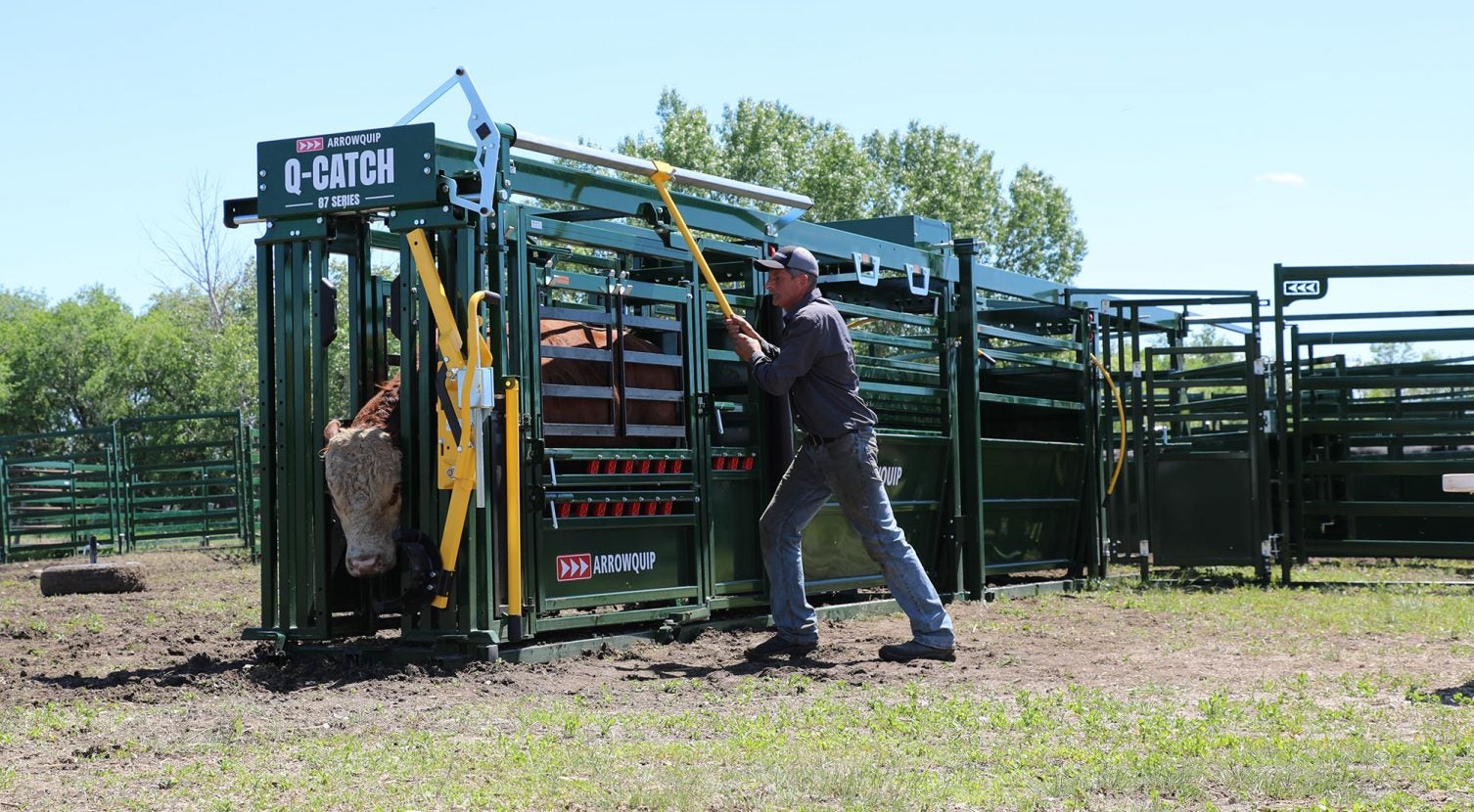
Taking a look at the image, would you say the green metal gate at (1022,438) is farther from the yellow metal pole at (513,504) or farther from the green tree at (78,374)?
the green tree at (78,374)

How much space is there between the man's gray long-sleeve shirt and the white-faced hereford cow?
3.28ft

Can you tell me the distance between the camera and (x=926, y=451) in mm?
11023

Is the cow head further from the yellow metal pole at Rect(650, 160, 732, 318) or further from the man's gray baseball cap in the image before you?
the man's gray baseball cap

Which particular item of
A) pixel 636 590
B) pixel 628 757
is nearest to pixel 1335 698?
pixel 628 757

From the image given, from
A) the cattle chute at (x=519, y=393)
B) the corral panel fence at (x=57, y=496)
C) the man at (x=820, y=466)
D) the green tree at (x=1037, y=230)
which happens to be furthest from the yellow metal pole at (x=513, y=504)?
the green tree at (x=1037, y=230)

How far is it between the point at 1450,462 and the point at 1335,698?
7506mm

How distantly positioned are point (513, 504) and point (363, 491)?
0.74 meters

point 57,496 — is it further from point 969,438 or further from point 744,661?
point 744,661

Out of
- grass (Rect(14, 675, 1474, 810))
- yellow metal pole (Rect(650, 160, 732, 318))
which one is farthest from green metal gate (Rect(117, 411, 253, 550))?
grass (Rect(14, 675, 1474, 810))

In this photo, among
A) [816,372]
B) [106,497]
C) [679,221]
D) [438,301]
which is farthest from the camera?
[106,497]

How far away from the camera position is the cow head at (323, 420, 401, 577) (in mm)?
7324

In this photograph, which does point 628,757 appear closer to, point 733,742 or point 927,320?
point 733,742

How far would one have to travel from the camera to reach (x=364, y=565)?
24.0 feet

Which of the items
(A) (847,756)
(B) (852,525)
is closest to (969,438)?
(B) (852,525)
